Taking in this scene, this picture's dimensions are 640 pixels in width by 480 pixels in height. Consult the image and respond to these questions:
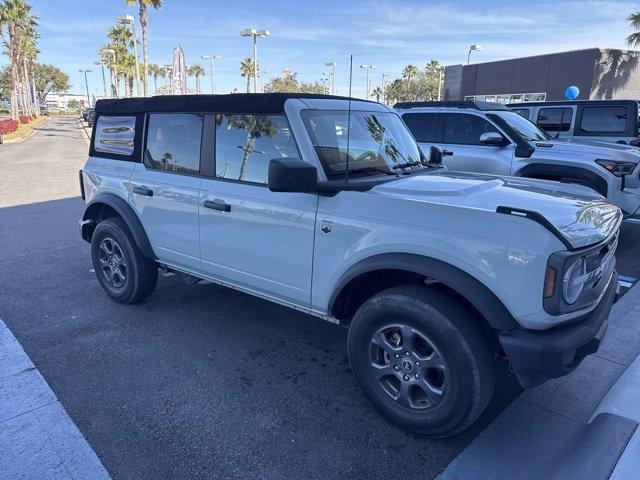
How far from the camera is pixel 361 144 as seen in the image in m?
3.39

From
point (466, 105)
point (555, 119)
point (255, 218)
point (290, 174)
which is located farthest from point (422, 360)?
point (555, 119)

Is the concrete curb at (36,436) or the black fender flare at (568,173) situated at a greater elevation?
the black fender flare at (568,173)

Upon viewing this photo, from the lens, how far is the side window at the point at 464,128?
7398 mm

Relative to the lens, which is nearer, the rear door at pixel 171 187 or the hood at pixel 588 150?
the rear door at pixel 171 187

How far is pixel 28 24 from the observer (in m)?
53.4

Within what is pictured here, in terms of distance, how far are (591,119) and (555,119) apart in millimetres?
678

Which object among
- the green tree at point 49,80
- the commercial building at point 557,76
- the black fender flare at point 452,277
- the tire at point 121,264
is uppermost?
the green tree at point 49,80

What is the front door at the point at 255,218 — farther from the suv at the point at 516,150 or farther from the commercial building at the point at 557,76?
the commercial building at the point at 557,76

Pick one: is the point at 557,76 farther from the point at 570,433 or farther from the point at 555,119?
the point at 570,433

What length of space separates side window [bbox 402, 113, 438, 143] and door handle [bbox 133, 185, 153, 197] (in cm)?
519

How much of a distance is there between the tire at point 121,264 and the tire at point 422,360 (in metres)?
2.39

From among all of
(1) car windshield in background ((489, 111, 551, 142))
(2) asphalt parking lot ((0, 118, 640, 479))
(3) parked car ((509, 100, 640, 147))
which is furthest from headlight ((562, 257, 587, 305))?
(3) parked car ((509, 100, 640, 147))

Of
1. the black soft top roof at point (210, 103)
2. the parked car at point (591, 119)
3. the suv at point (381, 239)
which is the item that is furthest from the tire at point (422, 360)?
the parked car at point (591, 119)

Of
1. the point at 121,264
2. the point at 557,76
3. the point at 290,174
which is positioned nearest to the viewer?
the point at 290,174
